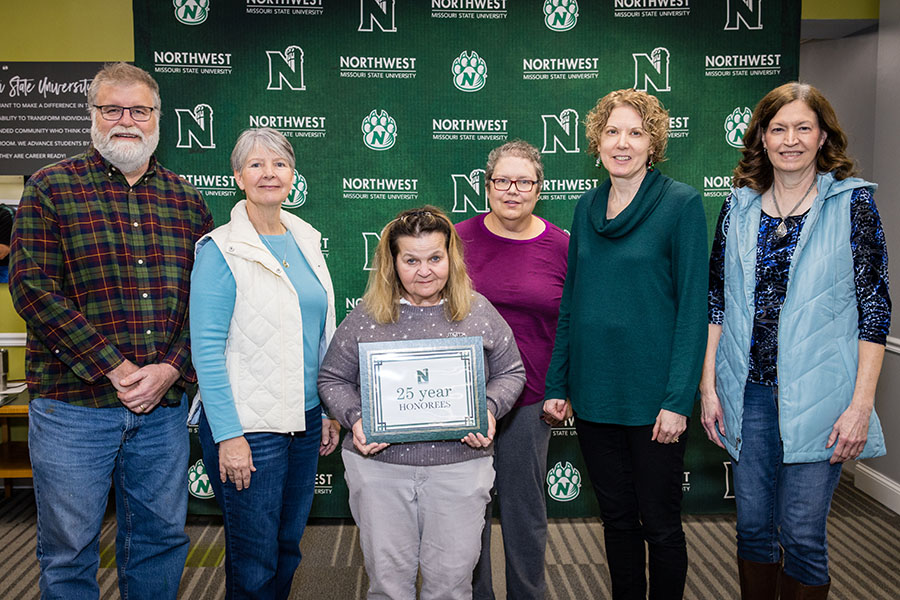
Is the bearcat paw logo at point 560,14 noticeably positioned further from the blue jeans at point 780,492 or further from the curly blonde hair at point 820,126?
the blue jeans at point 780,492

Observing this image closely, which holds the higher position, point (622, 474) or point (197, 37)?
point (197, 37)

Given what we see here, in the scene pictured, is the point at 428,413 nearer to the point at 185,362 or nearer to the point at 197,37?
the point at 185,362

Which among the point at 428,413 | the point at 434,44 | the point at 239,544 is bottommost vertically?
the point at 239,544

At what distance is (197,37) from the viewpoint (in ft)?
11.8

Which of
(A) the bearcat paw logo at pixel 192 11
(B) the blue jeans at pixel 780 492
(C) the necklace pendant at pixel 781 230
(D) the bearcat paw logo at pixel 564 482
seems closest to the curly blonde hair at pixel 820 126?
(C) the necklace pendant at pixel 781 230

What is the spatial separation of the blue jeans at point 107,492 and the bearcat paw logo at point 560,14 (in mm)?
2701

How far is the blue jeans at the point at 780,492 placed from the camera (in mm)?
1961

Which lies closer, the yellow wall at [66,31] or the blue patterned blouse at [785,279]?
the blue patterned blouse at [785,279]

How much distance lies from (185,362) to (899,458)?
3788 mm

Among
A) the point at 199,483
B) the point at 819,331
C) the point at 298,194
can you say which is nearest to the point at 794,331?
the point at 819,331

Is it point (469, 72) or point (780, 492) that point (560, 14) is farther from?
point (780, 492)

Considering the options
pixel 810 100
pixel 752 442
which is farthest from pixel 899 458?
pixel 810 100

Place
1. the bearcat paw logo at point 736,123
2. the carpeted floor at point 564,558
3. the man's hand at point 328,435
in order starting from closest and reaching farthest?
the man's hand at point 328,435 < the carpeted floor at point 564,558 < the bearcat paw logo at point 736,123

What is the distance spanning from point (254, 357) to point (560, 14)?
2.62 metres
